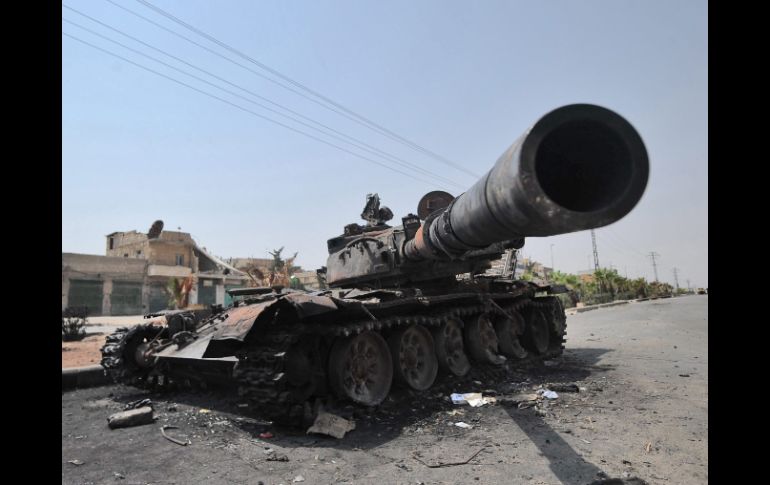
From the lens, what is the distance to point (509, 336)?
10.3m

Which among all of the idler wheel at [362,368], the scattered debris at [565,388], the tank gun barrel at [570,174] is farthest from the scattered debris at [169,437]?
the scattered debris at [565,388]

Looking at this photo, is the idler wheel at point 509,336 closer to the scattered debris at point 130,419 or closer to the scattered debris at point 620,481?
the scattered debris at point 620,481

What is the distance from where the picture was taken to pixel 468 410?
6473mm

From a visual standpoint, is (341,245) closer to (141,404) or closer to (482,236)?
(141,404)

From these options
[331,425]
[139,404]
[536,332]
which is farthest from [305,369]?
[536,332]

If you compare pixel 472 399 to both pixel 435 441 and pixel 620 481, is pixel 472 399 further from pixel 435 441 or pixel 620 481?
pixel 620 481

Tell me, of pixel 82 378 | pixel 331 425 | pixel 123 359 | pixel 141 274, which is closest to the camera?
pixel 331 425

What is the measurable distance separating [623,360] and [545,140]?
953 centimetres

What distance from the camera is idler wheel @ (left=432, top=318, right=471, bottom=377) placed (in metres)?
8.17

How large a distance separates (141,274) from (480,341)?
32101 millimetres

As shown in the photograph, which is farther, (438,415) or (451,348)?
(451,348)

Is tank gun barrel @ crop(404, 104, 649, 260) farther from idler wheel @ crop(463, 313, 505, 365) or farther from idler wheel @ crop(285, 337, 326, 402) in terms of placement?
idler wheel @ crop(463, 313, 505, 365)

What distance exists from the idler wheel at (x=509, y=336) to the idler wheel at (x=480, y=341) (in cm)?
68
